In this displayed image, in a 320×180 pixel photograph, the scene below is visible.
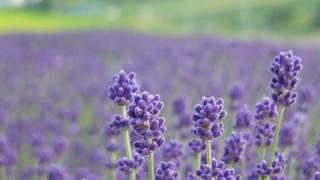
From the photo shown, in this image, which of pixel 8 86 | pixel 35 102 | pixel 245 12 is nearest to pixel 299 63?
pixel 35 102

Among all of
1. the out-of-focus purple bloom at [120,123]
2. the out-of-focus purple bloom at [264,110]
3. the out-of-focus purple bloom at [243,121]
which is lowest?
the out-of-focus purple bloom at [120,123]

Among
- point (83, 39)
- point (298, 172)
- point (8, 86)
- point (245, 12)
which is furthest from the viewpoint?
point (245, 12)

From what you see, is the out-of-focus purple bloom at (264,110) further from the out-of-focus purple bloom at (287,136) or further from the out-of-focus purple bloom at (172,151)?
the out-of-focus purple bloom at (287,136)

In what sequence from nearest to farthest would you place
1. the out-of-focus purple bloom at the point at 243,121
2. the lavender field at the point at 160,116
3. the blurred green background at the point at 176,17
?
the lavender field at the point at 160,116, the out-of-focus purple bloom at the point at 243,121, the blurred green background at the point at 176,17

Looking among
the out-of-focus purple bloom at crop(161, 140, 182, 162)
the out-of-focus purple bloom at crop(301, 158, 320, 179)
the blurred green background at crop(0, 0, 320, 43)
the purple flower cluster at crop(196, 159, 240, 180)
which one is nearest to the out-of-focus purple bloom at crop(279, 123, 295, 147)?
the out-of-focus purple bloom at crop(301, 158, 320, 179)

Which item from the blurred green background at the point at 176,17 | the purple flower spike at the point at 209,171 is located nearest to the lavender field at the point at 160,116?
the purple flower spike at the point at 209,171

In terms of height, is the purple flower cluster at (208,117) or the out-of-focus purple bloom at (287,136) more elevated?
the out-of-focus purple bloom at (287,136)

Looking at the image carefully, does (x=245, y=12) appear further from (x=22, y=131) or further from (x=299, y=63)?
(x=299, y=63)

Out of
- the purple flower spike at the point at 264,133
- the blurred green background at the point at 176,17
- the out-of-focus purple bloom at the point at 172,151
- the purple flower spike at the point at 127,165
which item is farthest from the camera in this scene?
the blurred green background at the point at 176,17
